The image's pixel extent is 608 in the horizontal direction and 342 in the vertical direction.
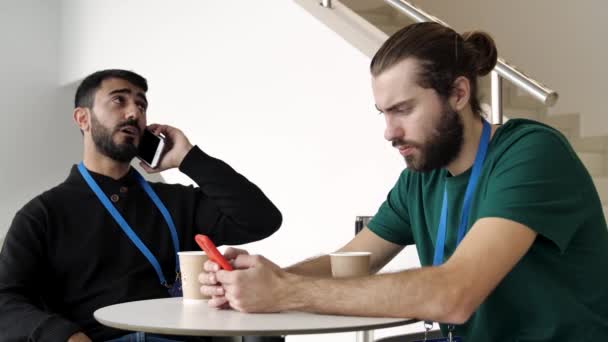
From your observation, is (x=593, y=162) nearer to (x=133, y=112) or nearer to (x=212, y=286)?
(x=133, y=112)

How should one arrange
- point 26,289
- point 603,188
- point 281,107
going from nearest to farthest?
point 26,289 → point 281,107 → point 603,188

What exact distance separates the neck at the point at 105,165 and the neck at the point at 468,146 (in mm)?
1146

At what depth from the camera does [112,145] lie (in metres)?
2.66

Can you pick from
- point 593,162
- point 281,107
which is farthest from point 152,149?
point 593,162

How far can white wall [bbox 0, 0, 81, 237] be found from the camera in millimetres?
7562

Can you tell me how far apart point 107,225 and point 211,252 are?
858 millimetres

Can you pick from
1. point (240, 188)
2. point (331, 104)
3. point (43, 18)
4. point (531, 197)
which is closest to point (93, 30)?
point (43, 18)

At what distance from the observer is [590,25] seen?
587 centimetres

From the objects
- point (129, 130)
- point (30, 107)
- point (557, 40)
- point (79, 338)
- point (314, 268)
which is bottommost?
point (79, 338)

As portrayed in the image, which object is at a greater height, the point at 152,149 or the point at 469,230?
the point at 152,149

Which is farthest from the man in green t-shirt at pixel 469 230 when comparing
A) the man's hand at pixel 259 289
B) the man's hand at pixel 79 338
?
the man's hand at pixel 79 338

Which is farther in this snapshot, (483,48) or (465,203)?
(483,48)

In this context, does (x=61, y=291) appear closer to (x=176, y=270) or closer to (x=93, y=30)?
(x=176, y=270)

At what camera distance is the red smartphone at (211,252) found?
176 centimetres
